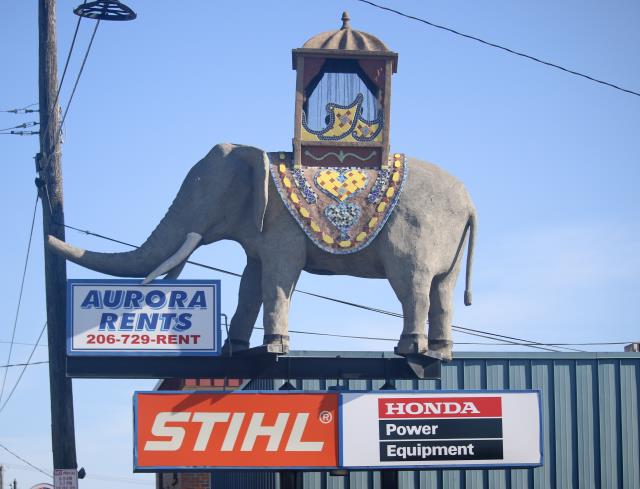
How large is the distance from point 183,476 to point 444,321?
10543mm

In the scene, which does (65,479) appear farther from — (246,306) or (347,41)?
(347,41)

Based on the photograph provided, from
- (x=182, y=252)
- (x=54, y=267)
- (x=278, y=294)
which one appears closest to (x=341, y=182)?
(x=278, y=294)

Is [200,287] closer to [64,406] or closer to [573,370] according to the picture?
[64,406]

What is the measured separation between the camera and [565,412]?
79.5 feet

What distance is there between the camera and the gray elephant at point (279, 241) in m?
Result: 19.0

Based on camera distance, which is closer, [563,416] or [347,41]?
[347,41]

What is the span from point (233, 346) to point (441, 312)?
3.01 meters

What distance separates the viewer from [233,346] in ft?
64.2

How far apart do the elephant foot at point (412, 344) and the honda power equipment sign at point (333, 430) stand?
0.60 meters

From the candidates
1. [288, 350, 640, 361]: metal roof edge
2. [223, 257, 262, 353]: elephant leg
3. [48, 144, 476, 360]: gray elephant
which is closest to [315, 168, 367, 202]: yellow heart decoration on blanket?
[48, 144, 476, 360]: gray elephant

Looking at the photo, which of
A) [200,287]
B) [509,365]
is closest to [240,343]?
[200,287]

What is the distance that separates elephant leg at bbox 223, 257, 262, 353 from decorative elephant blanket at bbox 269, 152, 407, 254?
114 centimetres

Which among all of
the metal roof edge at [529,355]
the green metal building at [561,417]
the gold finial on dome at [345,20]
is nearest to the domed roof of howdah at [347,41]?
the gold finial on dome at [345,20]

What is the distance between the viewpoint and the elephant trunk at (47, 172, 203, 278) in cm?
1909
